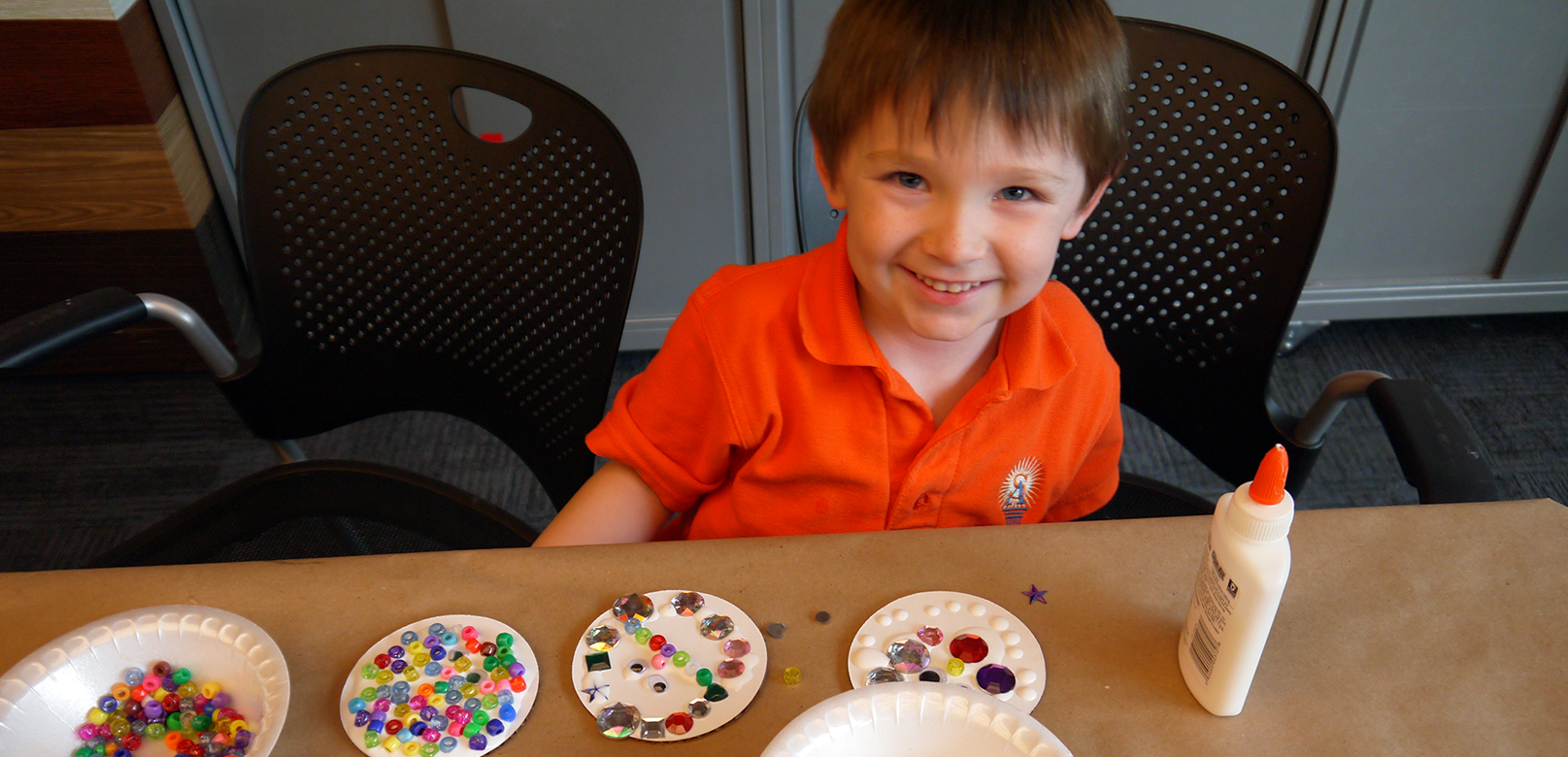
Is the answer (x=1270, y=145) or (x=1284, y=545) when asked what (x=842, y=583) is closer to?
(x=1284, y=545)

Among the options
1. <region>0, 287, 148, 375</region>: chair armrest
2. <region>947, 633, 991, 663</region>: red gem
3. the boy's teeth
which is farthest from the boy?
<region>0, 287, 148, 375</region>: chair armrest

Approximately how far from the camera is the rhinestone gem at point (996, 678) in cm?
54

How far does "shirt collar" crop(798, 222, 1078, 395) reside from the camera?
0.75m

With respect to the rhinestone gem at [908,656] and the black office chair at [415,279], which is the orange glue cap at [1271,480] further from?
the black office chair at [415,279]

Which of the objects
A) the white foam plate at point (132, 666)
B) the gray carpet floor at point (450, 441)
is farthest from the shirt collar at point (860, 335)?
the gray carpet floor at point (450, 441)

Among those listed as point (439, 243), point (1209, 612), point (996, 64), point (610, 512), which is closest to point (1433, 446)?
point (1209, 612)

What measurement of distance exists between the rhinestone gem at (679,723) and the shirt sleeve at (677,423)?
0.30 meters

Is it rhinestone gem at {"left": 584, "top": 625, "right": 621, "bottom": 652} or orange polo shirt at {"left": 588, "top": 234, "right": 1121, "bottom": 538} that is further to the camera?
orange polo shirt at {"left": 588, "top": 234, "right": 1121, "bottom": 538}

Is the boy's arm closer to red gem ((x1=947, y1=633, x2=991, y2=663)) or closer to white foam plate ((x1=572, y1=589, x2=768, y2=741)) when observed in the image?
white foam plate ((x1=572, y1=589, x2=768, y2=741))

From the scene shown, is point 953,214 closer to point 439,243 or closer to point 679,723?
point 679,723

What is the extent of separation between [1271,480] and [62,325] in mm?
847

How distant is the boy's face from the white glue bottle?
0.22 meters

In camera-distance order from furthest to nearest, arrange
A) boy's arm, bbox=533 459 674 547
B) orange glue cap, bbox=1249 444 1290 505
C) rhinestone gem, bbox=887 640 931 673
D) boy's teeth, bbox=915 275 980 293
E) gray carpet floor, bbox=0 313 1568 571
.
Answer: gray carpet floor, bbox=0 313 1568 571, boy's arm, bbox=533 459 674 547, boy's teeth, bbox=915 275 980 293, rhinestone gem, bbox=887 640 931 673, orange glue cap, bbox=1249 444 1290 505

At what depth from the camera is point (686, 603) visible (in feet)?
1.92
